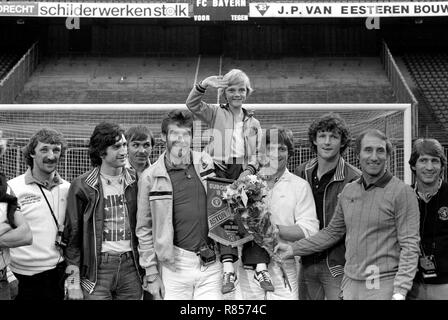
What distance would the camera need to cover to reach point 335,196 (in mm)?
3764

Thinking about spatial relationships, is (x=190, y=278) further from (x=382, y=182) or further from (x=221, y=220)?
(x=382, y=182)

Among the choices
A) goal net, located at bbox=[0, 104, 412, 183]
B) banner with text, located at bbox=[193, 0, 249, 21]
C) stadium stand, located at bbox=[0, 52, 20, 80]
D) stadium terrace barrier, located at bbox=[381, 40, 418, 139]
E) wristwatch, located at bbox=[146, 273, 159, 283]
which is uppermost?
banner with text, located at bbox=[193, 0, 249, 21]

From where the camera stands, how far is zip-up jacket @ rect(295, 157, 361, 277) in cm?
362

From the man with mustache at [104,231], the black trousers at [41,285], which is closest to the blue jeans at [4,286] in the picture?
A: the black trousers at [41,285]

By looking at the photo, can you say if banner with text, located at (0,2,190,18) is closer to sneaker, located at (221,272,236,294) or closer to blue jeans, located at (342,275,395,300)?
sneaker, located at (221,272,236,294)

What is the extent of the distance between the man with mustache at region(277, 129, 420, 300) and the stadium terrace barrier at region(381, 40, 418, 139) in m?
9.24

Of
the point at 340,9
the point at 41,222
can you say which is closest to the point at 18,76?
the point at 340,9

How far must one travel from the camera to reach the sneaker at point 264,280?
11.3 ft

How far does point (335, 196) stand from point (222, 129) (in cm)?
92

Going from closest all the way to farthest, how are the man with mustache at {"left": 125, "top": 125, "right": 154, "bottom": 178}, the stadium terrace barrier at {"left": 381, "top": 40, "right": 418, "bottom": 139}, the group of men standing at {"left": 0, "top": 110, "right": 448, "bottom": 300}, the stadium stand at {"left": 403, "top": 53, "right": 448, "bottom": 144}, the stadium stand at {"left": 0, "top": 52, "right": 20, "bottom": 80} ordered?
the group of men standing at {"left": 0, "top": 110, "right": 448, "bottom": 300}
the man with mustache at {"left": 125, "top": 125, "right": 154, "bottom": 178}
the stadium terrace barrier at {"left": 381, "top": 40, "right": 418, "bottom": 139}
the stadium stand at {"left": 403, "top": 53, "right": 448, "bottom": 144}
the stadium stand at {"left": 0, "top": 52, "right": 20, "bottom": 80}

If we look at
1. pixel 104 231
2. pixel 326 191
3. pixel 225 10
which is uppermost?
pixel 225 10

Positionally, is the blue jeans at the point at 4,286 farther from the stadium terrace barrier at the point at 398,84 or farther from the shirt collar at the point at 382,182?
the stadium terrace barrier at the point at 398,84

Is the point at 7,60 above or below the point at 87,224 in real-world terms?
above

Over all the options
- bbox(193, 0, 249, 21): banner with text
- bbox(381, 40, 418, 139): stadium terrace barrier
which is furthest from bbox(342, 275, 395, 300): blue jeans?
bbox(193, 0, 249, 21): banner with text
